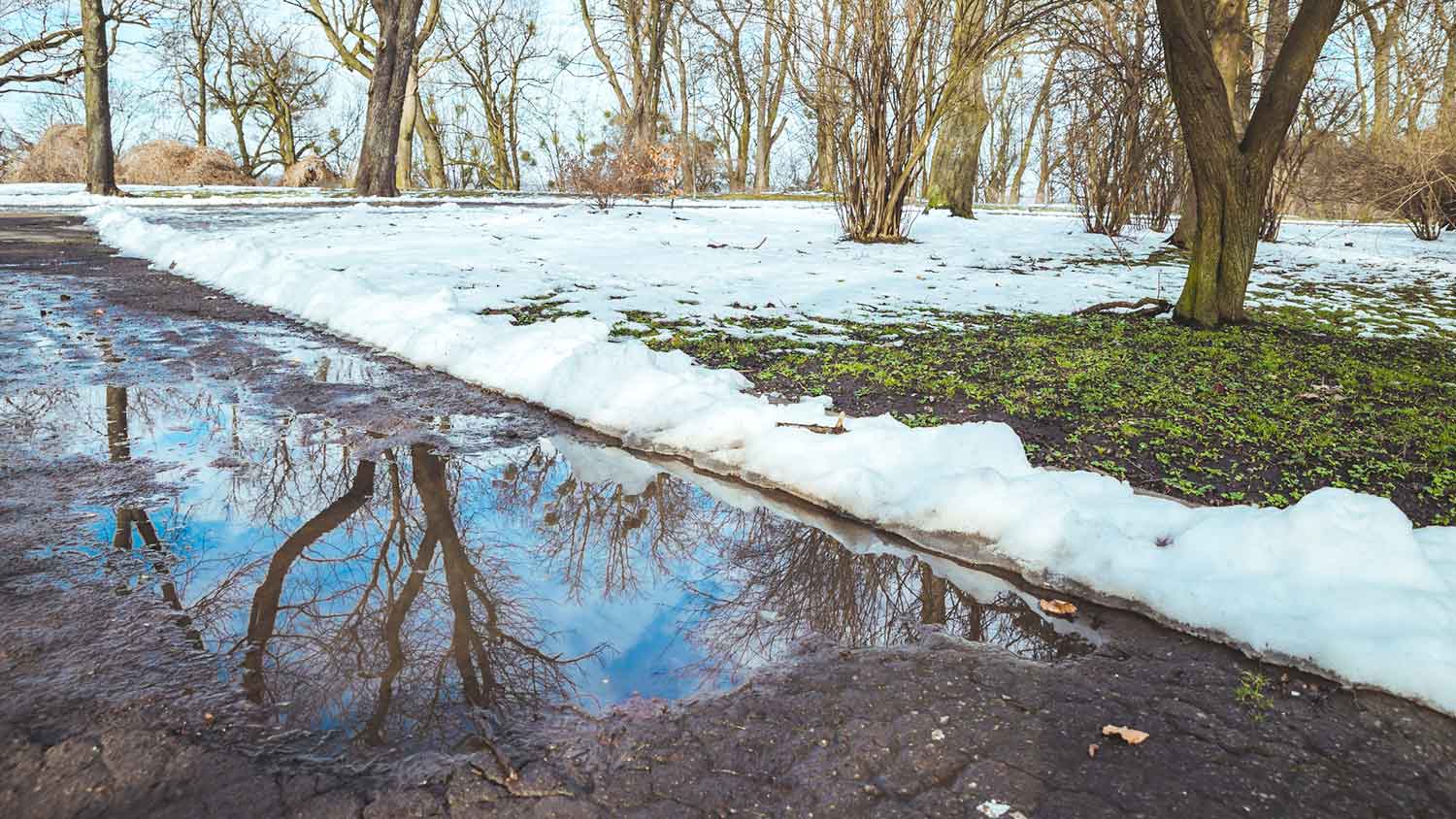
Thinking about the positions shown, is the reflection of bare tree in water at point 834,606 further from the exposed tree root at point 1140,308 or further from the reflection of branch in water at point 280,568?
the exposed tree root at point 1140,308

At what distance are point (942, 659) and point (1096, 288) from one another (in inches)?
283

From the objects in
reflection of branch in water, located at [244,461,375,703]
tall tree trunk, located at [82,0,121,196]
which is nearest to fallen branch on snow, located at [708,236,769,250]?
reflection of branch in water, located at [244,461,375,703]

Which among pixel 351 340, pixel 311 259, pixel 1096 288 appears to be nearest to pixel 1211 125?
pixel 1096 288

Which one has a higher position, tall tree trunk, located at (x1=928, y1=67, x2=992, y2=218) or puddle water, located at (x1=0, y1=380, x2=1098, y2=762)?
tall tree trunk, located at (x1=928, y1=67, x2=992, y2=218)

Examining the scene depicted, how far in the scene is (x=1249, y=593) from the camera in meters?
2.16

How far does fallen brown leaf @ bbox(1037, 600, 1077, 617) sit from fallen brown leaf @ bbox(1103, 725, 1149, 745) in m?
0.56

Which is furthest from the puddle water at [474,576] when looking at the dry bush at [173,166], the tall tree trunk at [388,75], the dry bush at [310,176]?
the dry bush at [173,166]

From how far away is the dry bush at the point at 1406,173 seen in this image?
10.9m

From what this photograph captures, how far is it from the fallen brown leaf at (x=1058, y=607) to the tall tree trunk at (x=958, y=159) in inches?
509

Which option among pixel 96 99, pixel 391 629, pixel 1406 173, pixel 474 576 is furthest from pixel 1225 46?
pixel 96 99

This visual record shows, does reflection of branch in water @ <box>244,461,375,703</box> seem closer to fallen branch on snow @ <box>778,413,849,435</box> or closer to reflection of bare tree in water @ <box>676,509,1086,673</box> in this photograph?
reflection of bare tree in water @ <box>676,509,1086,673</box>

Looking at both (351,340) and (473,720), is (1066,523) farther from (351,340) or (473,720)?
(351,340)

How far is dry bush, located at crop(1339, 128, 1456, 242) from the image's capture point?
1085 cm

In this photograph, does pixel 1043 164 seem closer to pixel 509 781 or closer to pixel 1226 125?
pixel 1226 125
